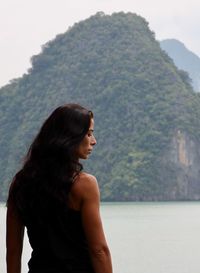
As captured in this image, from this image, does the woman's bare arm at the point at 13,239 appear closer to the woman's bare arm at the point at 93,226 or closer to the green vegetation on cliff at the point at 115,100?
the woman's bare arm at the point at 93,226

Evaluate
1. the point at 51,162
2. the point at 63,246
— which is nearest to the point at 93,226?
the point at 63,246

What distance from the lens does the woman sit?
2031 mm

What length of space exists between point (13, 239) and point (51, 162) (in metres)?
0.23

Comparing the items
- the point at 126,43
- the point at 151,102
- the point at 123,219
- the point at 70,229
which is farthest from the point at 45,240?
the point at 126,43

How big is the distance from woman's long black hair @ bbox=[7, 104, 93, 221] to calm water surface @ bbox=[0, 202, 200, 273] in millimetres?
15666

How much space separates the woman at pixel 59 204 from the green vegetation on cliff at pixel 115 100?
58.2 metres

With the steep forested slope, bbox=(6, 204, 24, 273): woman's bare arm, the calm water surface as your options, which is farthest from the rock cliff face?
the steep forested slope

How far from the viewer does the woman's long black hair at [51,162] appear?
6.81 ft

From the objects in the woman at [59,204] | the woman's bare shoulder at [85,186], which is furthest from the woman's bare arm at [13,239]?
the woman's bare shoulder at [85,186]

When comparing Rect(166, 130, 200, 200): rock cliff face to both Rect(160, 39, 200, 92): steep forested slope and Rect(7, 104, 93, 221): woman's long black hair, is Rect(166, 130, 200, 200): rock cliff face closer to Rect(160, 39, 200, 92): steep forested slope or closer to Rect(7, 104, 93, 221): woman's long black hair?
Rect(7, 104, 93, 221): woman's long black hair

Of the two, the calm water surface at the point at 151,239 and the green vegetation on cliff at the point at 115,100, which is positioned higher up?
the green vegetation on cliff at the point at 115,100

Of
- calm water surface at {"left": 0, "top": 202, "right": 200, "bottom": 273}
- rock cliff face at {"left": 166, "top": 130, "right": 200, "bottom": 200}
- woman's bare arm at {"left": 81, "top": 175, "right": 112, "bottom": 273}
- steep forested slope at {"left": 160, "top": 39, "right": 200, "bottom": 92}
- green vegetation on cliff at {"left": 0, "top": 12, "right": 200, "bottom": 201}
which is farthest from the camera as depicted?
steep forested slope at {"left": 160, "top": 39, "right": 200, "bottom": 92}

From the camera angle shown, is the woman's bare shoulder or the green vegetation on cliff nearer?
the woman's bare shoulder

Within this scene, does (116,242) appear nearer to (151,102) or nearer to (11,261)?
(11,261)
